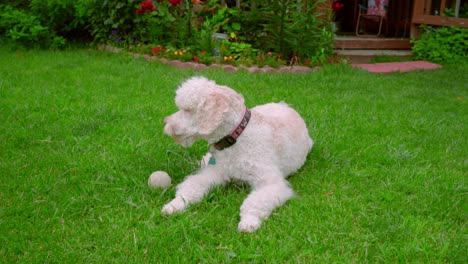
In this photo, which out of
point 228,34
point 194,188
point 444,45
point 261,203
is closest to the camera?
point 261,203

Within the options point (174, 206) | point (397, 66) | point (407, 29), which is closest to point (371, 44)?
point (397, 66)

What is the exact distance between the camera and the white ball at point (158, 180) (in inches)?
124

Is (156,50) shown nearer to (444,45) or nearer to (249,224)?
(249,224)

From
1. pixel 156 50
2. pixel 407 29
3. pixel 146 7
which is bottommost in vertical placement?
pixel 156 50

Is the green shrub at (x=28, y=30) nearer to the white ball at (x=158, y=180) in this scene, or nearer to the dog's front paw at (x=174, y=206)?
the white ball at (x=158, y=180)

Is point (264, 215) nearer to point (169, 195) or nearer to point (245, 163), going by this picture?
point (245, 163)

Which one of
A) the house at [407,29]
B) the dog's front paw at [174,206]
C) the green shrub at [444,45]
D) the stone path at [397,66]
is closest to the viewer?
the dog's front paw at [174,206]

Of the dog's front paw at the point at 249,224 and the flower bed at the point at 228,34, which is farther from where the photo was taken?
the flower bed at the point at 228,34

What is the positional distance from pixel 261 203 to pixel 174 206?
1.83 feet

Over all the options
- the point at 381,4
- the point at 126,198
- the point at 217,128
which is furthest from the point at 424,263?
the point at 381,4

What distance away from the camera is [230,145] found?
3.02 meters

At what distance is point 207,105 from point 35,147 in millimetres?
1880

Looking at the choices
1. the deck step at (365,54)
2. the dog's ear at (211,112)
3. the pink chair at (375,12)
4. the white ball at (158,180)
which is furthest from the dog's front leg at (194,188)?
the pink chair at (375,12)

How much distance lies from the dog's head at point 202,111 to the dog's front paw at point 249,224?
0.59 m
